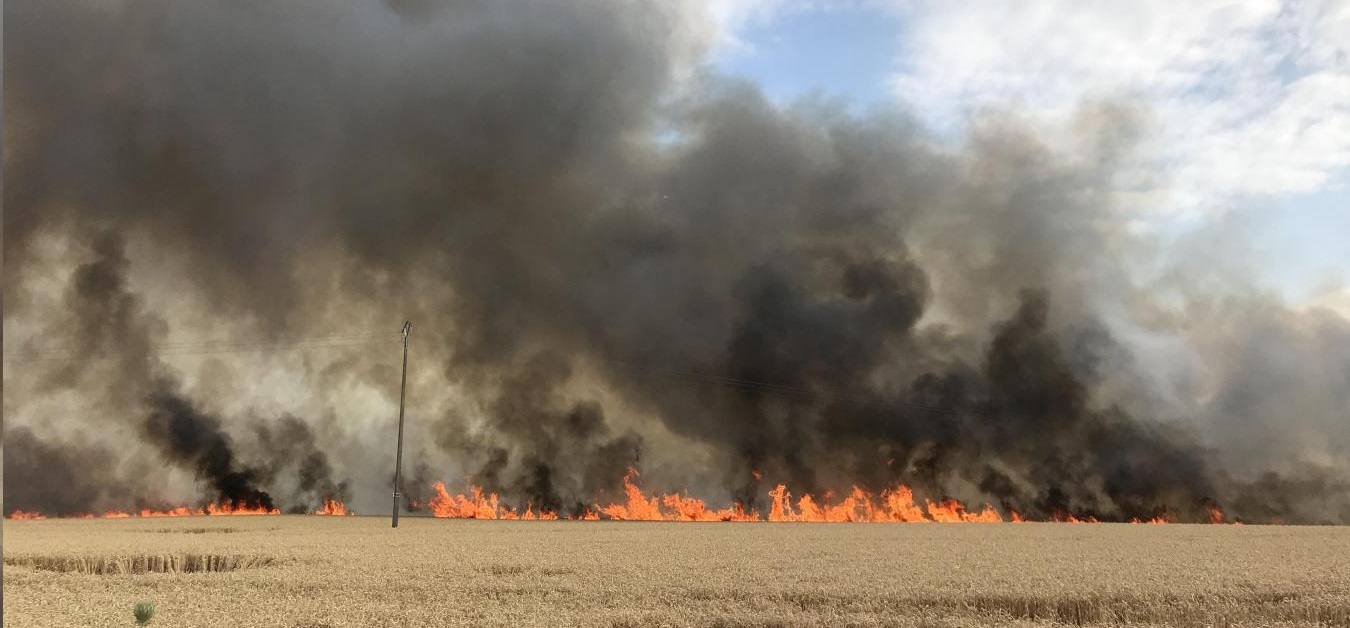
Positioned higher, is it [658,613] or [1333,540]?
[1333,540]

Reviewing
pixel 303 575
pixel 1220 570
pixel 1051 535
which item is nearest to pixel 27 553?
pixel 303 575

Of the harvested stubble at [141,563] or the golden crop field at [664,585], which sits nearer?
the golden crop field at [664,585]

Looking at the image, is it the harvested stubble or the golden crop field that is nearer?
the golden crop field

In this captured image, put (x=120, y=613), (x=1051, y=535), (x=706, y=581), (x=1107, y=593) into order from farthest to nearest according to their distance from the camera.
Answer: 1. (x=1051, y=535)
2. (x=706, y=581)
3. (x=1107, y=593)
4. (x=120, y=613)

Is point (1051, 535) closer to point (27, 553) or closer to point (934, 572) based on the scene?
point (934, 572)

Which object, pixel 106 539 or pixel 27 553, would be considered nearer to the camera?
pixel 27 553

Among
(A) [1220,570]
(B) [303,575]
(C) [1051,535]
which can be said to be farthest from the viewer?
(C) [1051,535]

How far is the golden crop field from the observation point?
17.7 metres

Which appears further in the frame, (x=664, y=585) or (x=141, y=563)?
(x=141, y=563)

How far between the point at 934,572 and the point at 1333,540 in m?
33.3

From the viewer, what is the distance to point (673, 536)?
142 feet

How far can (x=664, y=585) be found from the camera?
21.7 meters

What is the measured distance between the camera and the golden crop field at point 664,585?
17688mm

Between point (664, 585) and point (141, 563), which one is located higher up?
point (141, 563)
